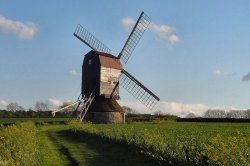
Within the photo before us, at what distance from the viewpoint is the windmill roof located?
56888 millimetres

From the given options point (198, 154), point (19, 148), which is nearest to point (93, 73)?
point (19, 148)

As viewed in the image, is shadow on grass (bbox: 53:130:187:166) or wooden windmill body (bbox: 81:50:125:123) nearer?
shadow on grass (bbox: 53:130:187:166)

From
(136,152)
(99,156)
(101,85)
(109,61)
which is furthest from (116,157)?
(109,61)

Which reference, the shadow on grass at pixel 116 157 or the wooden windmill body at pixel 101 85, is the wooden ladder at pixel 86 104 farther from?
the shadow on grass at pixel 116 157

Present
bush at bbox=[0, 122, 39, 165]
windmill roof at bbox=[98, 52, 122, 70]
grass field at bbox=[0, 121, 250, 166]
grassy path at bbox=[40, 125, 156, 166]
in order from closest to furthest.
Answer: grass field at bbox=[0, 121, 250, 166] → bush at bbox=[0, 122, 39, 165] → grassy path at bbox=[40, 125, 156, 166] → windmill roof at bbox=[98, 52, 122, 70]

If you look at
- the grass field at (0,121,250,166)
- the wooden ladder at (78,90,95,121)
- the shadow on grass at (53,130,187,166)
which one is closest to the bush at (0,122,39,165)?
the grass field at (0,121,250,166)

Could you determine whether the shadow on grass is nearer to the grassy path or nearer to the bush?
the grassy path

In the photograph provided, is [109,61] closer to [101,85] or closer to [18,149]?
[101,85]

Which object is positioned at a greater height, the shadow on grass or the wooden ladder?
the wooden ladder

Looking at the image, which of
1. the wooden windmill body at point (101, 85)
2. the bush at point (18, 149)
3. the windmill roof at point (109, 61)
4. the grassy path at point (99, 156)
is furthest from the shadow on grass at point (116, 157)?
the windmill roof at point (109, 61)

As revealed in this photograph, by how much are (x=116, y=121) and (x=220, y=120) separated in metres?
19.6

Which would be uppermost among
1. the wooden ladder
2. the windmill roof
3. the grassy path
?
the windmill roof

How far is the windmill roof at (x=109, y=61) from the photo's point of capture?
56.9 m

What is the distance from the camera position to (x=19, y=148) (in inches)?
721
